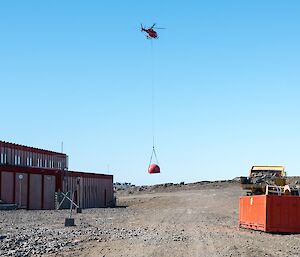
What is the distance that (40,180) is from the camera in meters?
55.4

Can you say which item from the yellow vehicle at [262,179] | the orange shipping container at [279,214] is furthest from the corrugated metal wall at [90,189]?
the orange shipping container at [279,214]

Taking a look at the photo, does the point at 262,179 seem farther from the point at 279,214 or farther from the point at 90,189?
the point at 90,189

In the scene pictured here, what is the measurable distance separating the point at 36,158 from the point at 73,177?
4.44 m

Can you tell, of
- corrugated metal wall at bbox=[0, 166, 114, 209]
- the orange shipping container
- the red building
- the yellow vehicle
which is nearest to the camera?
the orange shipping container

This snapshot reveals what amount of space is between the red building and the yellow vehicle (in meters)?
17.3

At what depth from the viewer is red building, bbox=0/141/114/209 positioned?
164ft

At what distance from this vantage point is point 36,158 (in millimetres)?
61719

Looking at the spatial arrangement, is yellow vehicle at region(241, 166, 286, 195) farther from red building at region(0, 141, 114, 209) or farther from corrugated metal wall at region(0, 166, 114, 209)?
corrugated metal wall at region(0, 166, 114, 209)

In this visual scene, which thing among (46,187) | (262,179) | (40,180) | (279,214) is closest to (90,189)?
(46,187)

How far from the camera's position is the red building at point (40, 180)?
164ft

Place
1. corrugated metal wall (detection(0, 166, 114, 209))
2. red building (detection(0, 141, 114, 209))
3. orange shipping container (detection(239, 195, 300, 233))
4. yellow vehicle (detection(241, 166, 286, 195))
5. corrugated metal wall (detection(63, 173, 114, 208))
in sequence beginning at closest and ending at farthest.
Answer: orange shipping container (detection(239, 195, 300, 233))
yellow vehicle (detection(241, 166, 286, 195))
corrugated metal wall (detection(0, 166, 114, 209))
red building (detection(0, 141, 114, 209))
corrugated metal wall (detection(63, 173, 114, 208))

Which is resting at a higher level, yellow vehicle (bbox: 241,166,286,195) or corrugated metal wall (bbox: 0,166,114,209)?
yellow vehicle (bbox: 241,166,286,195)

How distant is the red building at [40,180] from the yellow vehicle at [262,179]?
56.8ft

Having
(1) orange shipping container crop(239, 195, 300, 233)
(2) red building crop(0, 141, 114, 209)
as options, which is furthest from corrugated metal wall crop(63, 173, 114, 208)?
(1) orange shipping container crop(239, 195, 300, 233)
